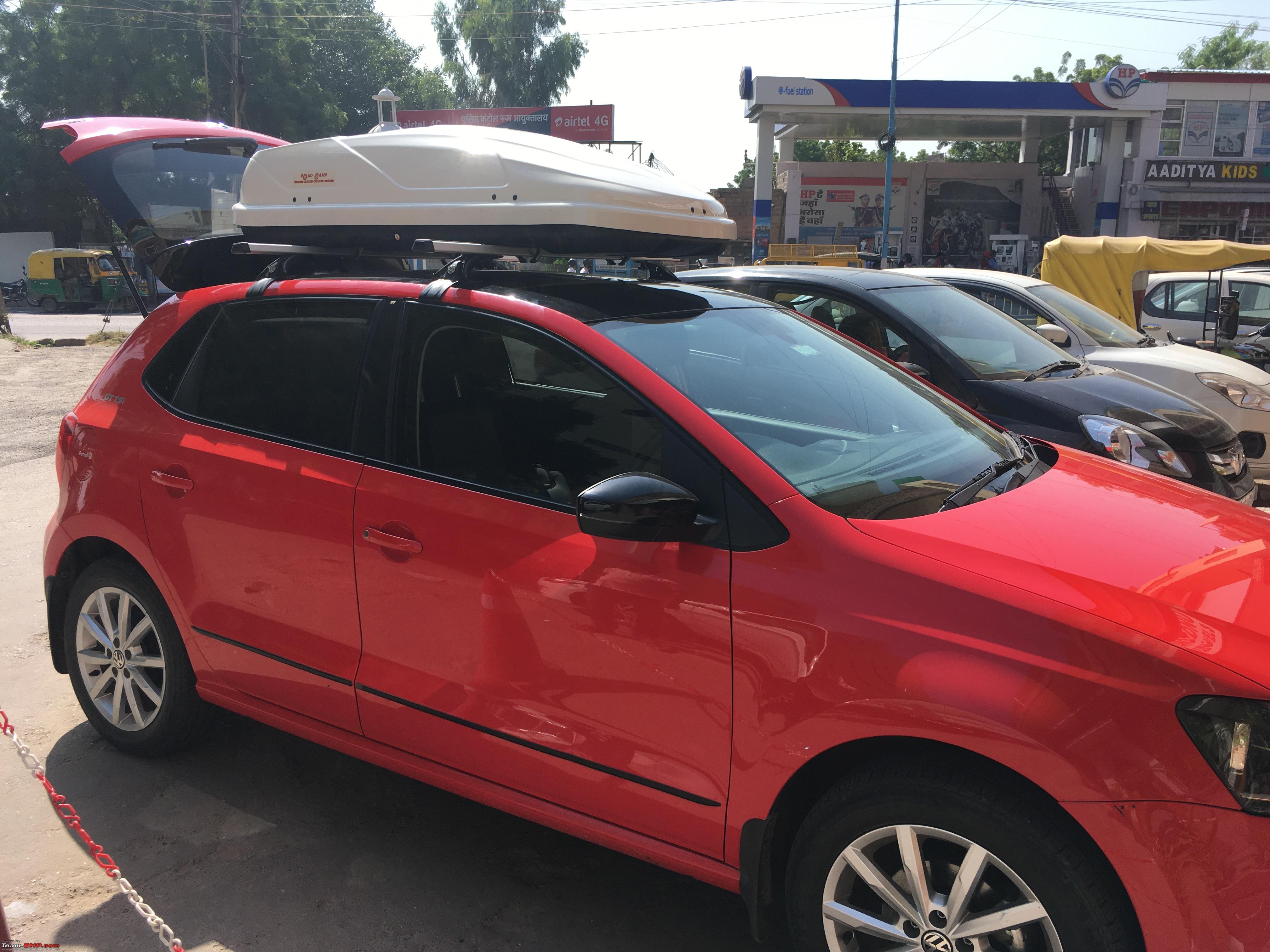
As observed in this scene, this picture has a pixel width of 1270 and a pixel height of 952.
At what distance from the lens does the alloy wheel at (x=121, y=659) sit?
337 cm

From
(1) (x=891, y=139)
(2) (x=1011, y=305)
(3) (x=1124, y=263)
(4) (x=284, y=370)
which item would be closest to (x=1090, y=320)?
(2) (x=1011, y=305)

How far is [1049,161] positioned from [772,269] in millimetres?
70668

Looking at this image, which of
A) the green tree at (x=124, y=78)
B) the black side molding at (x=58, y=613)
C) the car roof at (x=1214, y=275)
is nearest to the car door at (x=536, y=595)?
the black side molding at (x=58, y=613)

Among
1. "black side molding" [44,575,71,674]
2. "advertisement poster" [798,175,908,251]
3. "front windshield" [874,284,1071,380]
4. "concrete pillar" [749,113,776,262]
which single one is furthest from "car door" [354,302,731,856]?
"advertisement poster" [798,175,908,251]

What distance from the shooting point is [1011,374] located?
5477mm

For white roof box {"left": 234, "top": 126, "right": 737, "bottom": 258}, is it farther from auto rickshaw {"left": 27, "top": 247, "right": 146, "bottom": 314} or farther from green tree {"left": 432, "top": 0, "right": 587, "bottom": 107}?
green tree {"left": 432, "top": 0, "right": 587, "bottom": 107}

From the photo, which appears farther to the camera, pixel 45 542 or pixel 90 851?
pixel 45 542

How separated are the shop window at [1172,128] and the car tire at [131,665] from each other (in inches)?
1575

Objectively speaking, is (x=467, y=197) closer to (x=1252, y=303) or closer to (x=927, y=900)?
(x=927, y=900)

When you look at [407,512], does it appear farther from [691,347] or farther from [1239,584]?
[1239,584]

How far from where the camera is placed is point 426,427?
2727 millimetres

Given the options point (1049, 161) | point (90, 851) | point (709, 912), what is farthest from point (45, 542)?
point (1049, 161)

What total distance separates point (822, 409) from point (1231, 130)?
135ft

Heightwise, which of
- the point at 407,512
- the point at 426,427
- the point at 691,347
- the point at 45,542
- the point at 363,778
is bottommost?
the point at 363,778
